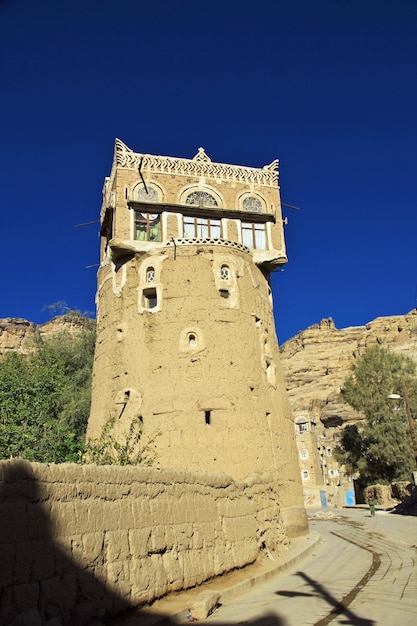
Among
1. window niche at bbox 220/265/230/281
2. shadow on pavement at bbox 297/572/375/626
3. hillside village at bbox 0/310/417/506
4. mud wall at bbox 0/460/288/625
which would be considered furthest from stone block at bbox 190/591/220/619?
hillside village at bbox 0/310/417/506

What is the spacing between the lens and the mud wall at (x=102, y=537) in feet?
18.1

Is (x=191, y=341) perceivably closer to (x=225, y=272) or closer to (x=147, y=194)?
(x=225, y=272)

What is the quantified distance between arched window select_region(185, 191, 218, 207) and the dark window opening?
13.7ft

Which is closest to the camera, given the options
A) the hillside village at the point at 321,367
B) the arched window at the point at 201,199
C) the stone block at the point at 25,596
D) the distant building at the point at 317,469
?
the stone block at the point at 25,596

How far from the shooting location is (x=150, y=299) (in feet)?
64.8

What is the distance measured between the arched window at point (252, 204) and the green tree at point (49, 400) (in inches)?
430

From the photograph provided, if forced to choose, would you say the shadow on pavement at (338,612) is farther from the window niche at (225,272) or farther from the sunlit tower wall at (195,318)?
the window niche at (225,272)

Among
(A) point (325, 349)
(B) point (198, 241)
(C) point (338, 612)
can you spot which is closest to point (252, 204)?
(B) point (198, 241)

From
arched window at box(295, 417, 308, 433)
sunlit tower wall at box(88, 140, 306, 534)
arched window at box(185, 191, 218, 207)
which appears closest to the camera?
sunlit tower wall at box(88, 140, 306, 534)

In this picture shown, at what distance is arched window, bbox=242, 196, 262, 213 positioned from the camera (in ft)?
73.0

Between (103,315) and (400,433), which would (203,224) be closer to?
(103,315)

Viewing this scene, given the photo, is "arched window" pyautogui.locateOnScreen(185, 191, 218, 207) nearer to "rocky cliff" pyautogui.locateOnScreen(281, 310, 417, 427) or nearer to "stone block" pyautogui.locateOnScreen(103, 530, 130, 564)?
"stone block" pyautogui.locateOnScreen(103, 530, 130, 564)

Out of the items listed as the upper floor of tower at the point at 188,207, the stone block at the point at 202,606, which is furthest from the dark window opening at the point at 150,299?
the stone block at the point at 202,606

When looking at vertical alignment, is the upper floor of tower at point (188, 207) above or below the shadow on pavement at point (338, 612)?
above
